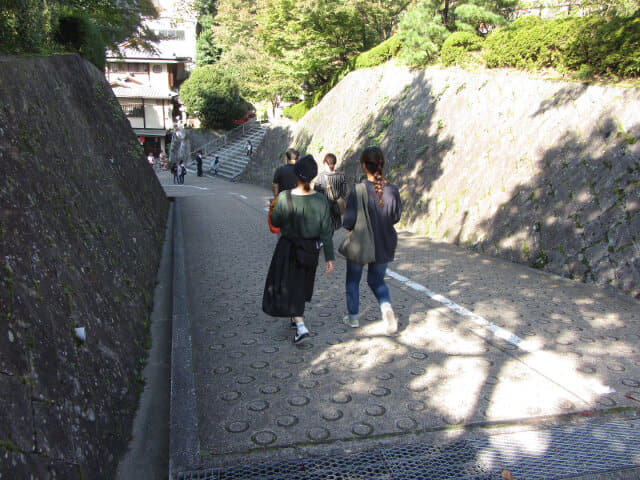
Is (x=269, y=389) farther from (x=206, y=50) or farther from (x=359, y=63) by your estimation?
(x=206, y=50)

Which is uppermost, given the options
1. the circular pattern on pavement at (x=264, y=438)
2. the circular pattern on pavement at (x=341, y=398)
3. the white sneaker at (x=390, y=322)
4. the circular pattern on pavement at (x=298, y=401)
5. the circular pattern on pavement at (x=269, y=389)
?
the white sneaker at (x=390, y=322)

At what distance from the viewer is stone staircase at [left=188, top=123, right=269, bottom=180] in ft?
→ 121

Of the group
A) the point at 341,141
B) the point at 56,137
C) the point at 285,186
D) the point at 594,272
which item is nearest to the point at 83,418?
the point at 56,137

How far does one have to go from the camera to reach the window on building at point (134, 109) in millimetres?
46562

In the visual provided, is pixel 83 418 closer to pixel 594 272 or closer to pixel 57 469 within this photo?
pixel 57 469

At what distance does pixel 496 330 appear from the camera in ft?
17.6

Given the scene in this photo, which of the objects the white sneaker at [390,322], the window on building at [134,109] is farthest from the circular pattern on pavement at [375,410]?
the window on building at [134,109]

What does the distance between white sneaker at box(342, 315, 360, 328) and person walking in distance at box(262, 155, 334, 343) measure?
0.72 meters

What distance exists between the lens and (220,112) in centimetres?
4334

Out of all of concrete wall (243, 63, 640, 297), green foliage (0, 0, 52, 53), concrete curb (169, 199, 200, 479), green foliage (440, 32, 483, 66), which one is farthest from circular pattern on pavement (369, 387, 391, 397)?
green foliage (440, 32, 483, 66)

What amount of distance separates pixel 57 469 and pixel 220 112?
4365 centimetres

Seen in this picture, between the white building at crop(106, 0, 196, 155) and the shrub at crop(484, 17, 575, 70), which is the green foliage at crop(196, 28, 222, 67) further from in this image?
the shrub at crop(484, 17, 575, 70)

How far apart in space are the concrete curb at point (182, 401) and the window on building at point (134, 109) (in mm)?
45331

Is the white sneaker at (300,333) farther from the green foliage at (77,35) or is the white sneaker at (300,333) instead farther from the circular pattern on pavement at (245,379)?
the green foliage at (77,35)
